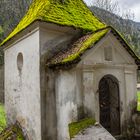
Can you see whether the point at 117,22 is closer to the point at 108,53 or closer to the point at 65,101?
the point at 108,53

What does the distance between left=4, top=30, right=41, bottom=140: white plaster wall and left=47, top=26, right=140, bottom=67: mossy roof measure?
825mm

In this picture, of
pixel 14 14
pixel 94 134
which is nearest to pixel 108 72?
pixel 94 134

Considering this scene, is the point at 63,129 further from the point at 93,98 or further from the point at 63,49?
the point at 63,49

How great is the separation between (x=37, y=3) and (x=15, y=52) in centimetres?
224

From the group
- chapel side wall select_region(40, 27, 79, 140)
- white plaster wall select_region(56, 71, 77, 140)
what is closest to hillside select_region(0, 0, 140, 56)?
chapel side wall select_region(40, 27, 79, 140)

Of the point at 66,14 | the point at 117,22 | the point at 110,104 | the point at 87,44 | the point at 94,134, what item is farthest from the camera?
the point at 117,22

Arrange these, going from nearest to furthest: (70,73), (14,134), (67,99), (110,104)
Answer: (70,73)
(67,99)
(110,104)
(14,134)

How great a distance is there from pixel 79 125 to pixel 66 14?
430 cm

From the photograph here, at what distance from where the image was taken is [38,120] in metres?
8.62

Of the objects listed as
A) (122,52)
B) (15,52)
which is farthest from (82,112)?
(15,52)

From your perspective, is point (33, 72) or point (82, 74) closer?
point (82, 74)

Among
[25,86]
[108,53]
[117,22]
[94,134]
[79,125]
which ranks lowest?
[94,134]

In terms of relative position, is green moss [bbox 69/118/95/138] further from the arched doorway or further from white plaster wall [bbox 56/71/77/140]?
the arched doorway

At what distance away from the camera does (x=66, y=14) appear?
951 cm
